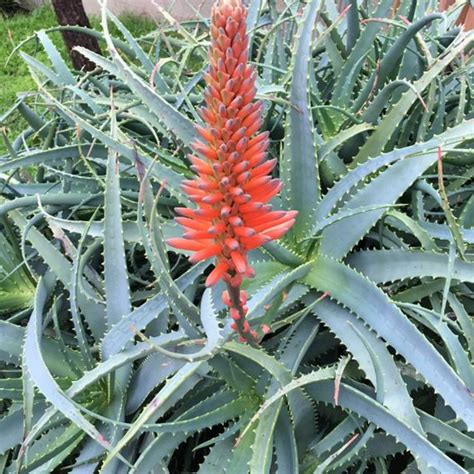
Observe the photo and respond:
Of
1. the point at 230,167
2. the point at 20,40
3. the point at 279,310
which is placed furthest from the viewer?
the point at 20,40

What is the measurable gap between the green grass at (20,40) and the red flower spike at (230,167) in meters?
2.76

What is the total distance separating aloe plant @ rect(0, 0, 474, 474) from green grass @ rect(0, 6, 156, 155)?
7.63 ft

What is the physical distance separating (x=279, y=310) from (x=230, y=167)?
0.37 metres

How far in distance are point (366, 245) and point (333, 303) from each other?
191 mm

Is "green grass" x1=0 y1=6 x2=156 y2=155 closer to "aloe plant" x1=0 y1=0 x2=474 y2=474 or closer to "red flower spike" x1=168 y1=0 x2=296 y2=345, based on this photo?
"aloe plant" x1=0 y1=0 x2=474 y2=474

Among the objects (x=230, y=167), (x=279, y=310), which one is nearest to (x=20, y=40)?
(x=279, y=310)

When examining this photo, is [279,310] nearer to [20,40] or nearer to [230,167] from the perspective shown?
[230,167]

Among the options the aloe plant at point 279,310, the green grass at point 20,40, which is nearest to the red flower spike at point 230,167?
the aloe plant at point 279,310

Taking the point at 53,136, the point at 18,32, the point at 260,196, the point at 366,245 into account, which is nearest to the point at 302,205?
the point at 366,245

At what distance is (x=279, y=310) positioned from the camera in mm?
905

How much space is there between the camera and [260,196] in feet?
2.03

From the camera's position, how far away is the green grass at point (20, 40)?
3.78m

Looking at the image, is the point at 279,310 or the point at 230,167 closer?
the point at 230,167

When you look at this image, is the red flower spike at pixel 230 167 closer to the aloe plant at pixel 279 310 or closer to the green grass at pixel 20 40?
the aloe plant at pixel 279 310
